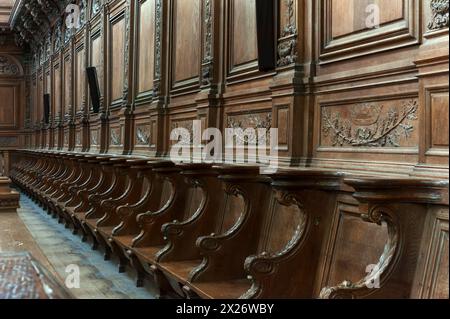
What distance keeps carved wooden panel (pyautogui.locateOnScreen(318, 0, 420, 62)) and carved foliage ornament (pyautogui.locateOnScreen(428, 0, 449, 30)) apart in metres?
0.19

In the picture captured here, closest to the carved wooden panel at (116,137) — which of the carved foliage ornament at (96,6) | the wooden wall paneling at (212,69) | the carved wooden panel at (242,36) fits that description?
the carved foliage ornament at (96,6)

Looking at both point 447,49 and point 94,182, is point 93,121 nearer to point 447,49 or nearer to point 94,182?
point 94,182

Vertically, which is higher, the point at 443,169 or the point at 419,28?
the point at 419,28

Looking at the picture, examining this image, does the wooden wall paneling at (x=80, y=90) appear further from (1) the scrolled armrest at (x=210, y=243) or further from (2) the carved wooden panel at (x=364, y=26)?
(2) the carved wooden panel at (x=364, y=26)

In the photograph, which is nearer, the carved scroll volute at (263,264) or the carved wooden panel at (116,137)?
the carved scroll volute at (263,264)


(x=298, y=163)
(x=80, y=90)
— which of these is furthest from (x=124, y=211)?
(x=80, y=90)

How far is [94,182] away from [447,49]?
527 cm

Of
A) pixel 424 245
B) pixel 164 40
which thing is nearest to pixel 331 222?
pixel 424 245

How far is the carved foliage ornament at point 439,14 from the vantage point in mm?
2271

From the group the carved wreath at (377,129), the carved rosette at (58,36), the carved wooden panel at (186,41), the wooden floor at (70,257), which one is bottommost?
the wooden floor at (70,257)

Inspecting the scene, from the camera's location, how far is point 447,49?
2.16 meters

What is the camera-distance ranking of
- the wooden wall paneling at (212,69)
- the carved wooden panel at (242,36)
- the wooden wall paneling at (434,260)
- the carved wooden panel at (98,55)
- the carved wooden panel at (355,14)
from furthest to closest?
the carved wooden panel at (98,55), the wooden wall paneling at (212,69), the carved wooden panel at (242,36), the carved wooden panel at (355,14), the wooden wall paneling at (434,260)

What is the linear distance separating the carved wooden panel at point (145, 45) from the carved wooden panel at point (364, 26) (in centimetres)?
335

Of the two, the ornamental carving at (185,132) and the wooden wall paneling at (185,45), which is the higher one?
the wooden wall paneling at (185,45)
